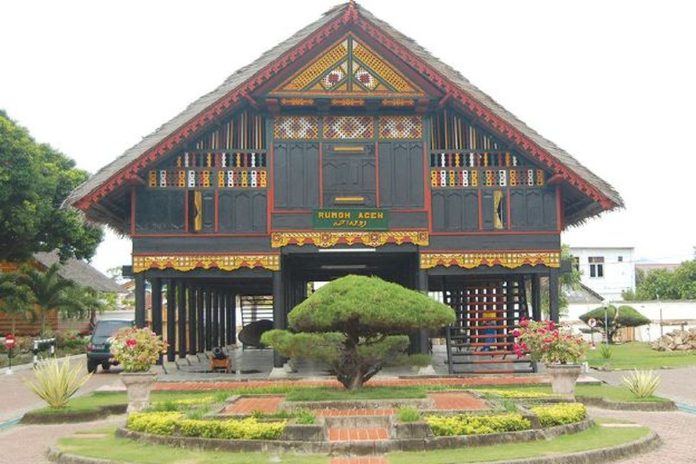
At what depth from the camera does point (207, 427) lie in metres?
12.1

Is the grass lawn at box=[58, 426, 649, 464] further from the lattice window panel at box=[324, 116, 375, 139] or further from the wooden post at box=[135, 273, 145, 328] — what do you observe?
the lattice window panel at box=[324, 116, 375, 139]

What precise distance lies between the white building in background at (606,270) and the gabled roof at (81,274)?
41486 millimetres

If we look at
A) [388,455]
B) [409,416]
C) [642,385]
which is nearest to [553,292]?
[642,385]

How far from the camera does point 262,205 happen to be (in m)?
22.6

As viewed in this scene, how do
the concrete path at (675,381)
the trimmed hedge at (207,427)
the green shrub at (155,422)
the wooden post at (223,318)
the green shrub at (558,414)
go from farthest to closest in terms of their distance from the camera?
the wooden post at (223,318)
the concrete path at (675,381)
the green shrub at (558,414)
the green shrub at (155,422)
the trimmed hedge at (207,427)

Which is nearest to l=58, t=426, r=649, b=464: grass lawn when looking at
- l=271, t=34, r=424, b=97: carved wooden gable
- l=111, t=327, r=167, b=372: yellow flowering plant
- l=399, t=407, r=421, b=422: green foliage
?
l=399, t=407, r=421, b=422: green foliage

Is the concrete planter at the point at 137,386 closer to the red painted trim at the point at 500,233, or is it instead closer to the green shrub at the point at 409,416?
the green shrub at the point at 409,416

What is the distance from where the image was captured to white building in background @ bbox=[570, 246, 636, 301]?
264 feet

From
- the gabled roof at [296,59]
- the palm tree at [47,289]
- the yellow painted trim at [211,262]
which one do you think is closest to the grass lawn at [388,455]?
the yellow painted trim at [211,262]

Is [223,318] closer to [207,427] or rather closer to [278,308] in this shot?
[278,308]

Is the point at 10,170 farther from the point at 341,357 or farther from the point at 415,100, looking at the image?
the point at 341,357

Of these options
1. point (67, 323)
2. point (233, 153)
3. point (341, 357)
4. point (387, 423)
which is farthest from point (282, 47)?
point (67, 323)

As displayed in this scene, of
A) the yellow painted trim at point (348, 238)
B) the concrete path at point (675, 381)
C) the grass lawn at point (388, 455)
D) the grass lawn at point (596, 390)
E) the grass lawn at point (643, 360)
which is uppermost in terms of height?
the yellow painted trim at point (348, 238)

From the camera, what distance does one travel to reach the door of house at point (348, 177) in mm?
22516
